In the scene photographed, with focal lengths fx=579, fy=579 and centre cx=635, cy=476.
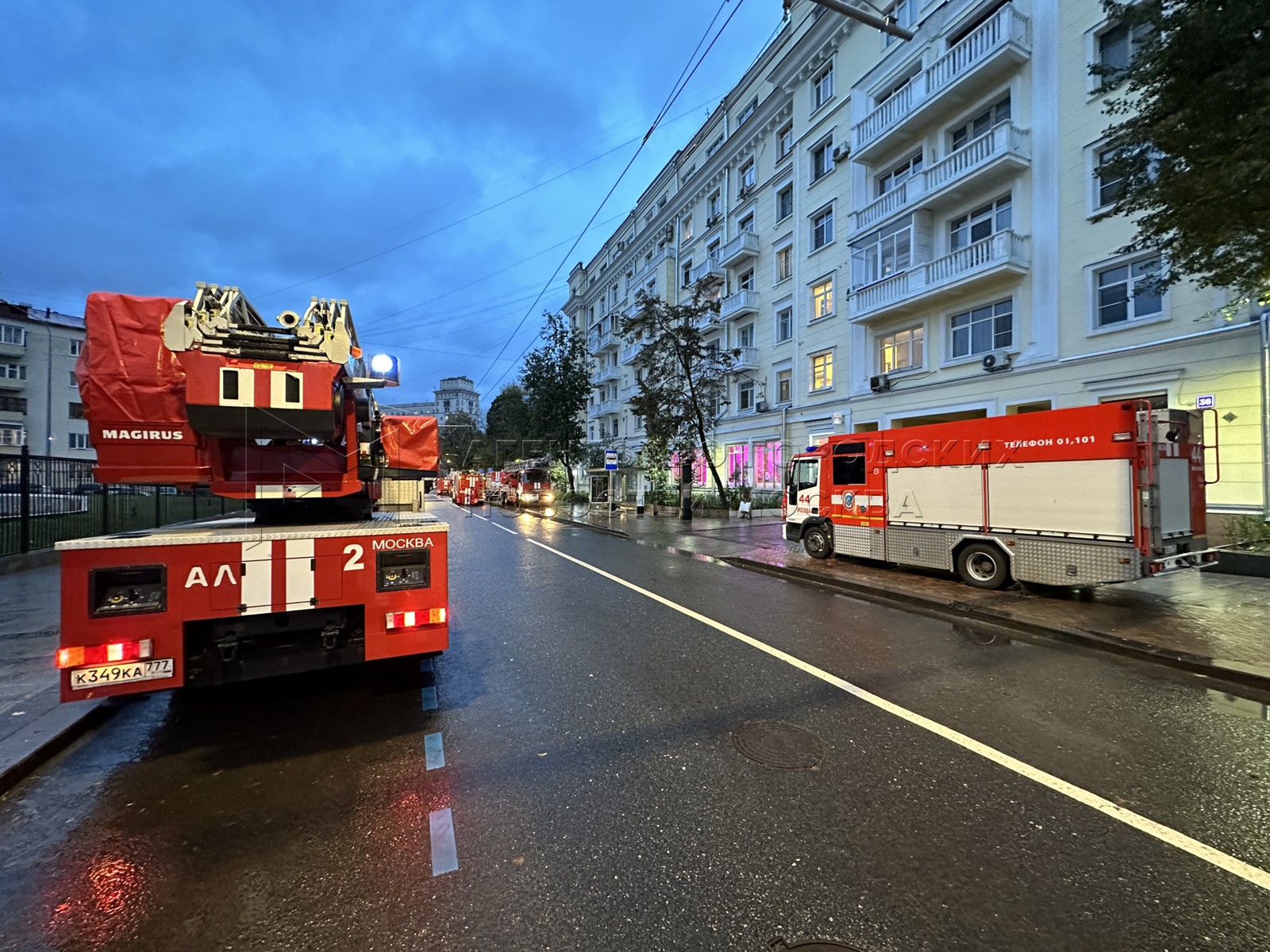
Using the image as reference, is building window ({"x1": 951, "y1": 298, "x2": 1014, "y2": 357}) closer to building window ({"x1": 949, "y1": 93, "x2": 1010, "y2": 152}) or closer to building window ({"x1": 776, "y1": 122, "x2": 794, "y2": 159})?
building window ({"x1": 949, "y1": 93, "x2": 1010, "y2": 152})

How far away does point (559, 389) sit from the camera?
Result: 127 feet

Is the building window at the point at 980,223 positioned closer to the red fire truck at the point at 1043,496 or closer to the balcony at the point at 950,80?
the balcony at the point at 950,80

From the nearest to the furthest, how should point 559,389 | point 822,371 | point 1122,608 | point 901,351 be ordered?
point 1122,608 < point 901,351 < point 822,371 < point 559,389

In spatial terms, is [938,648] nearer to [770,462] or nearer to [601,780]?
[601,780]

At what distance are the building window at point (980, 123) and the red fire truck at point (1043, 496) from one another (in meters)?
13.5

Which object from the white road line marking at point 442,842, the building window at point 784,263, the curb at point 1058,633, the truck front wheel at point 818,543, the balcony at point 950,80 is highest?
the balcony at point 950,80

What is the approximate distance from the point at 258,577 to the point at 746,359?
27.9 m

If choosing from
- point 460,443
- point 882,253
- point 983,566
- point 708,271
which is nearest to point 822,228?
point 882,253

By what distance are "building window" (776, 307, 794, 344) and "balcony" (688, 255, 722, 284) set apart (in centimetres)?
498

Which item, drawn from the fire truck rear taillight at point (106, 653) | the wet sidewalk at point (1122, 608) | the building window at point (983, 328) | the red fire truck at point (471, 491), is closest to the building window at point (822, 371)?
the building window at point (983, 328)

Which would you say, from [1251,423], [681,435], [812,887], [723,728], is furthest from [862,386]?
[812,887]

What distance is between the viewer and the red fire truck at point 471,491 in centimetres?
4894

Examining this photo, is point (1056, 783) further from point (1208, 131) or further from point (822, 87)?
point (822, 87)

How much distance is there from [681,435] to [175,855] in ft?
83.2
